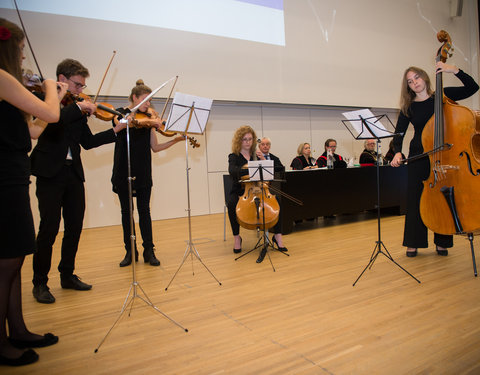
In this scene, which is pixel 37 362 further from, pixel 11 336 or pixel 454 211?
pixel 454 211

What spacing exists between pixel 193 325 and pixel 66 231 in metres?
1.24

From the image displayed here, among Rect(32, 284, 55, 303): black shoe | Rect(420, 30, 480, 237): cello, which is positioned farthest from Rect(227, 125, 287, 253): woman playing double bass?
Rect(32, 284, 55, 303): black shoe

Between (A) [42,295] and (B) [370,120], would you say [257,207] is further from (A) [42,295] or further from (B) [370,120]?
(A) [42,295]

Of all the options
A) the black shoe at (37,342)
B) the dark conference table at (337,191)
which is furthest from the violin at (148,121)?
the dark conference table at (337,191)

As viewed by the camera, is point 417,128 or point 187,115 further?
point 417,128

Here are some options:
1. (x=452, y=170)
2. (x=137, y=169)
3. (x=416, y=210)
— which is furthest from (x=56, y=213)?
(x=416, y=210)

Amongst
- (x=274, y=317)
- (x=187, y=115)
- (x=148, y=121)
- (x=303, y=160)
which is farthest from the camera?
(x=303, y=160)

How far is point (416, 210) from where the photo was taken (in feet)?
10.1

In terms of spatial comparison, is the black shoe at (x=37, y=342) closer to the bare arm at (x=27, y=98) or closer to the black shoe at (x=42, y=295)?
the black shoe at (x=42, y=295)

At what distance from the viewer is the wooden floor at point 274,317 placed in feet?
5.13

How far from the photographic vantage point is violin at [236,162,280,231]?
3268 mm

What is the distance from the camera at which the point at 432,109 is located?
115 inches

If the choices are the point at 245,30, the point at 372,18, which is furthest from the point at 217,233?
the point at 372,18

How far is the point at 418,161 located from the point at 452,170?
0.54 meters
